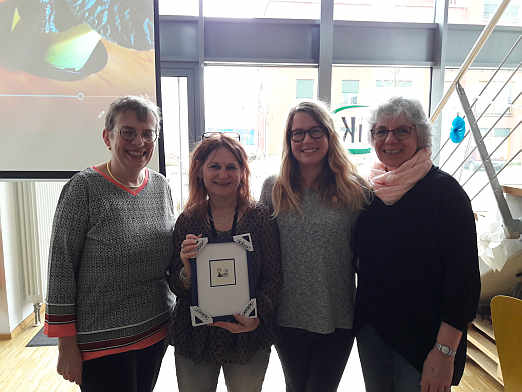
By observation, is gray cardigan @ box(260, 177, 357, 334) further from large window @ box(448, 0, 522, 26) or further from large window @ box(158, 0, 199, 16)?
large window @ box(448, 0, 522, 26)

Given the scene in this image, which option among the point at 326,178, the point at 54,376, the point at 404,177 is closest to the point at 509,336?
the point at 404,177

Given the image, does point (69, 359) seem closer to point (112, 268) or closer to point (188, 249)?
point (112, 268)

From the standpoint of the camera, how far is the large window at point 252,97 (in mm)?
4020

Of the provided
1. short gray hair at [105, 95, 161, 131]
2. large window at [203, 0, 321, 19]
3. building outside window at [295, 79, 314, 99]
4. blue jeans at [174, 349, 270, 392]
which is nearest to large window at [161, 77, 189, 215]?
large window at [203, 0, 321, 19]

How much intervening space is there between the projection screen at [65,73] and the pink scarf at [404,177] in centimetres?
215

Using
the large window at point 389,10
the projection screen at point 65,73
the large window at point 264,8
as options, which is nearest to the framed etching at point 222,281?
the projection screen at point 65,73

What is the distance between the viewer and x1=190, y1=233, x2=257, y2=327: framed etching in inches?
54.1

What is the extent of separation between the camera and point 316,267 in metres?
1.48

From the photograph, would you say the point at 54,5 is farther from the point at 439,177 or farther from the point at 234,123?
the point at 439,177

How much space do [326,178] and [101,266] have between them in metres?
0.95

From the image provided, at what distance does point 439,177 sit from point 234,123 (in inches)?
118

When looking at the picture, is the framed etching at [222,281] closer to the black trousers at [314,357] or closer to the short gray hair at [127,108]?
the black trousers at [314,357]

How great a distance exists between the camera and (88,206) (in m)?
1.38

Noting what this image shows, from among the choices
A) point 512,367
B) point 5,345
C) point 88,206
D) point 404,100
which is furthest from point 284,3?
point 5,345
